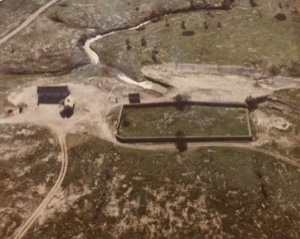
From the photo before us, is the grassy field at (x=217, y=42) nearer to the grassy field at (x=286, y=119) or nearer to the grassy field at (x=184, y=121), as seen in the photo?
the grassy field at (x=286, y=119)

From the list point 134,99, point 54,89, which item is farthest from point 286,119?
point 54,89

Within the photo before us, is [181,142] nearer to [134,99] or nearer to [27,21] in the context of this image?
[134,99]

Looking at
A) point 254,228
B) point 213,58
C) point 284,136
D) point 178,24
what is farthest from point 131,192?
point 178,24

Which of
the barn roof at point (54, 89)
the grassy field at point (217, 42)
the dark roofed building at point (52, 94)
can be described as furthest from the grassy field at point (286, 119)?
the dark roofed building at point (52, 94)

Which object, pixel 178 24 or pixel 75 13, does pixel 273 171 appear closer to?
pixel 178 24

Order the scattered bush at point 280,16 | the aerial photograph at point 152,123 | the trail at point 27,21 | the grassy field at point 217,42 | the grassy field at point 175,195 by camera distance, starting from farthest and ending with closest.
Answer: the scattered bush at point 280,16
the trail at point 27,21
the grassy field at point 217,42
the aerial photograph at point 152,123
the grassy field at point 175,195

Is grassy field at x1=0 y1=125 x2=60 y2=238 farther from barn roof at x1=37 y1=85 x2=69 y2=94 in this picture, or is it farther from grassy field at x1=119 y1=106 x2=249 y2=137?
grassy field at x1=119 y1=106 x2=249 y2=137

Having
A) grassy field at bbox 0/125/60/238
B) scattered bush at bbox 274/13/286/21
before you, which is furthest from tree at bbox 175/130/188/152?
scattered bush at bbox 274/13/286/21
